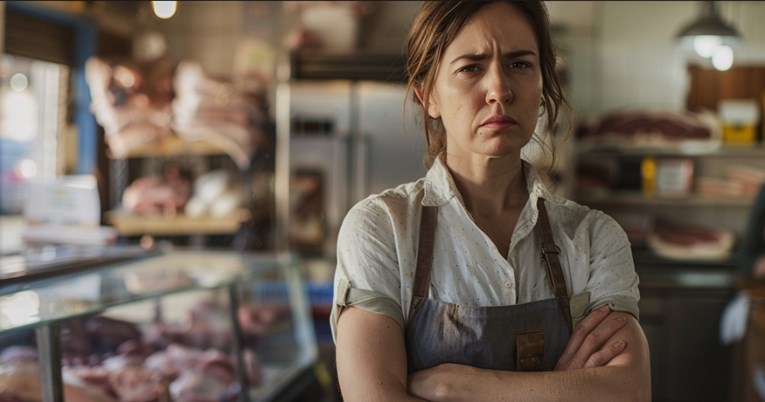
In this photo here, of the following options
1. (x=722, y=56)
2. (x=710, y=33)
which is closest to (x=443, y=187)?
(x=710, y=33)

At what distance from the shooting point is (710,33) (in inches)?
206

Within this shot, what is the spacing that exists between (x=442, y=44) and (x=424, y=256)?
1.38 feet

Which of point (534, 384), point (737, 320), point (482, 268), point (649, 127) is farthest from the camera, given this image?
point (649, 127)


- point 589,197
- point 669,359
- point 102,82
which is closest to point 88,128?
point 102,82

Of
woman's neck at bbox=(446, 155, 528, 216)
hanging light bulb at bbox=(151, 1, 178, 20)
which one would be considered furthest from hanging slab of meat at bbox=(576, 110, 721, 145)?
woman's neck at bbox=(446, 155, 528, 216)

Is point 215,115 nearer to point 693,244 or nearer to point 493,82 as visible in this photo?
point 693,244

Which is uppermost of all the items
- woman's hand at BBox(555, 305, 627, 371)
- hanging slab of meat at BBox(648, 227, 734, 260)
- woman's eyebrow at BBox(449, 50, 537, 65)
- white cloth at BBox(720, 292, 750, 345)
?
woman's eyebrow at BBox(449, 50, 537, 65)

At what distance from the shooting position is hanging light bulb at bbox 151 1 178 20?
101 inches

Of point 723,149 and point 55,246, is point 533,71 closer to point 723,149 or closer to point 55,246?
point 55,246

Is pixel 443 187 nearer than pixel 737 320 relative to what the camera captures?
Yes

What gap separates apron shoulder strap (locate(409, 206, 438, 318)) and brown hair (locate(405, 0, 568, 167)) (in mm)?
193

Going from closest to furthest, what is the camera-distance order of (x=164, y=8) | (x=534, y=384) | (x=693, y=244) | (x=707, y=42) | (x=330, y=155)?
(x=534, y=384)
(x=164, y=8)
(x=707, y=42)
(x=330, y=155)
(x=693, y=244)

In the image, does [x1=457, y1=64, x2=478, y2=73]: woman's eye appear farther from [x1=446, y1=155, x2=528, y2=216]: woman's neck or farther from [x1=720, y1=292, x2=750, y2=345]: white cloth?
[x1=720, y1=292, x2=750, y2=345]: white cloth

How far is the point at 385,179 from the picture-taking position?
5879 millimetres
